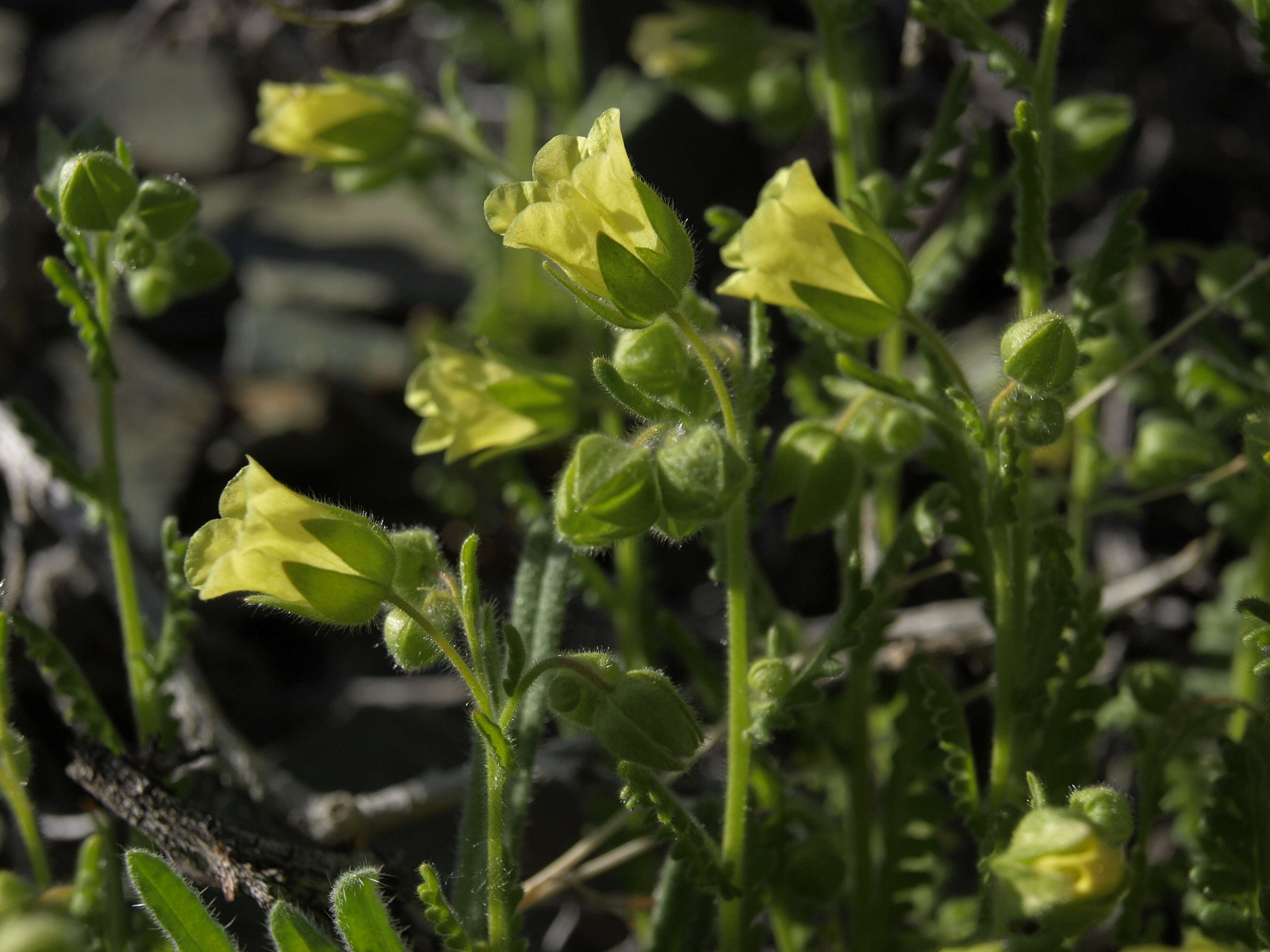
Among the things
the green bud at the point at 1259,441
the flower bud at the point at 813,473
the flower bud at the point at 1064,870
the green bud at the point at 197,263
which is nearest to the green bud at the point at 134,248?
the green bud at the point at 197,263

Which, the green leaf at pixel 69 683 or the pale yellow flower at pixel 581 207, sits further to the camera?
the green leaf at pixel 69 683

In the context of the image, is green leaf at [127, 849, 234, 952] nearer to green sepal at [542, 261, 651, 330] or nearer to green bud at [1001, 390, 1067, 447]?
green sepal at [542, 261, 651, 330]

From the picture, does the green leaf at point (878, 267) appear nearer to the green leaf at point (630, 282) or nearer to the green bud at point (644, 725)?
the green leaf at point (630, 282)

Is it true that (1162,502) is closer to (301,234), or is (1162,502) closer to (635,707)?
(635,707)

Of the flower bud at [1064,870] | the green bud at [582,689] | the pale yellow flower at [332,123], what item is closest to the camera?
the flower bud at [1064,870]

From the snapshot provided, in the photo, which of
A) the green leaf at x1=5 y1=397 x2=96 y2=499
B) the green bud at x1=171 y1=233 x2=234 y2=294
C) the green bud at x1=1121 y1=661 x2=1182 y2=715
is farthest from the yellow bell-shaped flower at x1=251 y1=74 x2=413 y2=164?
the green bud at x1=1121 y1=661 x2=1182 y2=715

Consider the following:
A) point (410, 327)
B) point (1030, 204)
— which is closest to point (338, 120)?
point (1030, 204)

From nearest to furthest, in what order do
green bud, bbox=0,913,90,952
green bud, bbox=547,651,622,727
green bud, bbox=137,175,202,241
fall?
1. green bud, bbox=0,913,90,952
2. green bud, bbox=547,651,622,727
3. green bud, bbox=137,175,202,241
